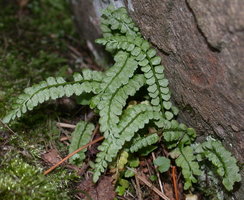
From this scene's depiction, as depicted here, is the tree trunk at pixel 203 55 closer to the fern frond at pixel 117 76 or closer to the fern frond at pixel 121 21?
the fern frond at pixel 121 21

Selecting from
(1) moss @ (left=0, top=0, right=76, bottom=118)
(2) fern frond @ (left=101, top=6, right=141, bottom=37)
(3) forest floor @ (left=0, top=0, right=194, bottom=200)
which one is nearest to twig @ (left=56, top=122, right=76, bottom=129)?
(3) forest floor @ (left=0, top=0, right=194, bottom=200)

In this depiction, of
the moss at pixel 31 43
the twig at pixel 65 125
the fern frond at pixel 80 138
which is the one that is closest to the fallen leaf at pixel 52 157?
the fern frond at pixel 80 138

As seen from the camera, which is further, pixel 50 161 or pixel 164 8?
pixel 50 161

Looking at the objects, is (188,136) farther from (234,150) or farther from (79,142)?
(79,142)

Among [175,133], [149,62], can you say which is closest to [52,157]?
[175,133]

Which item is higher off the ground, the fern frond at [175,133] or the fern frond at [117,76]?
the fern frond at [117,76]

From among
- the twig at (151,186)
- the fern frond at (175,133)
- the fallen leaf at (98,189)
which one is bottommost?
the fallen leaf at (98,189)

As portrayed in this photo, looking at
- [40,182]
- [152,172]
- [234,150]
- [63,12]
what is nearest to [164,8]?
[234,150]
